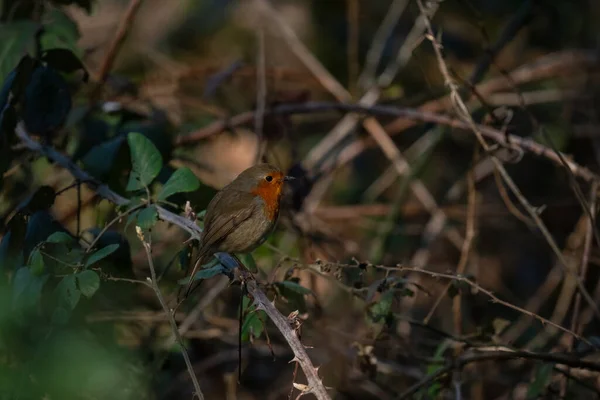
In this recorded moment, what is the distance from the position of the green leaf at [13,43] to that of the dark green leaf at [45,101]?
0.55 ft

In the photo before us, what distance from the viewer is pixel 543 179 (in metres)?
5.59

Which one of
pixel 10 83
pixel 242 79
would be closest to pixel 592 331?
pixel 242 79

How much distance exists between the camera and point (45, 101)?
10.6ft

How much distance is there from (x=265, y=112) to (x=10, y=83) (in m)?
1.38

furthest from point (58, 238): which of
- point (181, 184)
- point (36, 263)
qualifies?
point (181, 184)

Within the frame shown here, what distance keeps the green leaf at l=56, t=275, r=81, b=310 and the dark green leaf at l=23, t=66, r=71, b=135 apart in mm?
1102

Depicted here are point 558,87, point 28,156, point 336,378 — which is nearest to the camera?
point 28,156

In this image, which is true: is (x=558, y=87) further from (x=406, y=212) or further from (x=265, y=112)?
(x=265, y=112)

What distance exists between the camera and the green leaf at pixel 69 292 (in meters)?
2.31

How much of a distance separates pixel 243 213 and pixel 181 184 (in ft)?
1.93

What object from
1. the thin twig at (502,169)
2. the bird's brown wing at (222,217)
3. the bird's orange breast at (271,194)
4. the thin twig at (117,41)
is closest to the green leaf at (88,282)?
the bird's brown wing at (222,217)

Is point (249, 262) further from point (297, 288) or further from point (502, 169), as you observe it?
point (502, 169)

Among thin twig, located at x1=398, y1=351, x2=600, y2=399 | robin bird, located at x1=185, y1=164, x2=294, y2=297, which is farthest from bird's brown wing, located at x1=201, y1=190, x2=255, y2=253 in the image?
thin twig, located at x1=398, y1=351, x2=600, y2=399

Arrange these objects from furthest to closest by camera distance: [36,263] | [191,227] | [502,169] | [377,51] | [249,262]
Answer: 1. [377,51]
2. [502,169]
3. [249,262]
4. [191,227]
5. [36,263]
